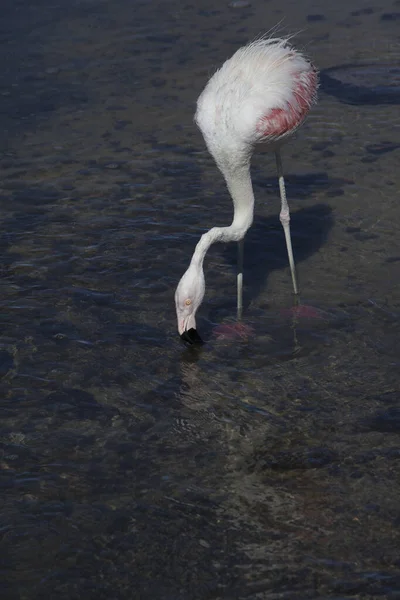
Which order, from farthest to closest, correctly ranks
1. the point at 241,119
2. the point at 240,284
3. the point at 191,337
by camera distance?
the point at 240,284 < the point at 191,337 < the point at 241,119

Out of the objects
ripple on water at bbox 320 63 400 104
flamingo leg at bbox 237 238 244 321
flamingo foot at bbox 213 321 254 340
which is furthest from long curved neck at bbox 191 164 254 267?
ripple on water at bbox 320 63 400 104

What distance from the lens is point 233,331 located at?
22.4ft

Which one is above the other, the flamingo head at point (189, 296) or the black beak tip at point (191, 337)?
the flamingo head at point (189, 296)

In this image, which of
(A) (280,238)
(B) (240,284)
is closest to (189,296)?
(B) (240,284)

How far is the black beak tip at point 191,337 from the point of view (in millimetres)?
6332

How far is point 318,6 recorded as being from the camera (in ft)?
44.2

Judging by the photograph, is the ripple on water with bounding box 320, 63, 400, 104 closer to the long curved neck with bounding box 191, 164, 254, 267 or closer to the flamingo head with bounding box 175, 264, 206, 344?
the long curved neck with bounding box 191, 164, 254, 267

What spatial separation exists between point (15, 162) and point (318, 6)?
5.94 meters

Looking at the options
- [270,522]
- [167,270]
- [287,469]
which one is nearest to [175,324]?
[167,270]

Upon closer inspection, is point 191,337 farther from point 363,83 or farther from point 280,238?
point 363,83

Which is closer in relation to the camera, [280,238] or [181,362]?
[181,362]

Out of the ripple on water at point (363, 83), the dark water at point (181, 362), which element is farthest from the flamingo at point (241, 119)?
the ripple on water at point (363, 83)

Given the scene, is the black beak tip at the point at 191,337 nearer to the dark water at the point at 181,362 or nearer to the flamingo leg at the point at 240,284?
the dark water at the point at 181,362

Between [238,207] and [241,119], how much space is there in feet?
2.43
